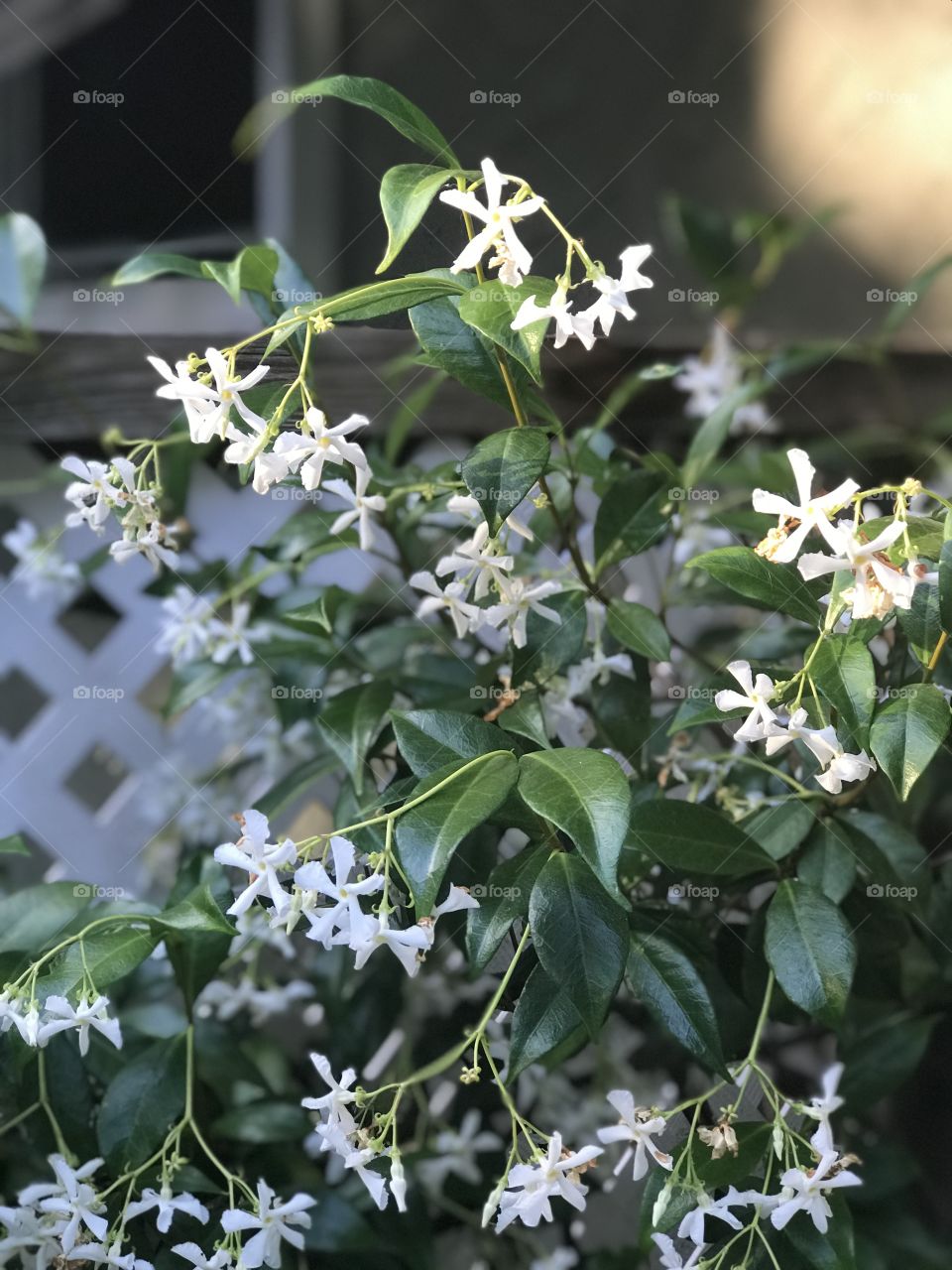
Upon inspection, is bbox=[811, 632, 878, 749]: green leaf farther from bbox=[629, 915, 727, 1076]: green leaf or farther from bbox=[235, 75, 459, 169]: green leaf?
bbox=[235, 75, 459, 169]: green leaf

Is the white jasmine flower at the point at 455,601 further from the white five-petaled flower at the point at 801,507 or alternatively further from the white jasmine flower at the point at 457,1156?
the white jasmine flower at the point at 457,1156

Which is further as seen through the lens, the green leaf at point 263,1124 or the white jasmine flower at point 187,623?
the white jasmine flower at point 187,623

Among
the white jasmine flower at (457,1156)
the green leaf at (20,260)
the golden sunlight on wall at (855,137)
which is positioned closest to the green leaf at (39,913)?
the white jasmine flower at (457,1156)

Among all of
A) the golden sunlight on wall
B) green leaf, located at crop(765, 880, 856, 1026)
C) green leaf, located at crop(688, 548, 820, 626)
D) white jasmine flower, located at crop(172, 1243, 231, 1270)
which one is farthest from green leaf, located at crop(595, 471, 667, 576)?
the golden sunlight on wall

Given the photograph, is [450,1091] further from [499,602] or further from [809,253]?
[809,253]

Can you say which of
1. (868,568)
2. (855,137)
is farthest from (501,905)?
(855,137)

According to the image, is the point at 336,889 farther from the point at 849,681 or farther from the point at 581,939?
the point at 849,681
